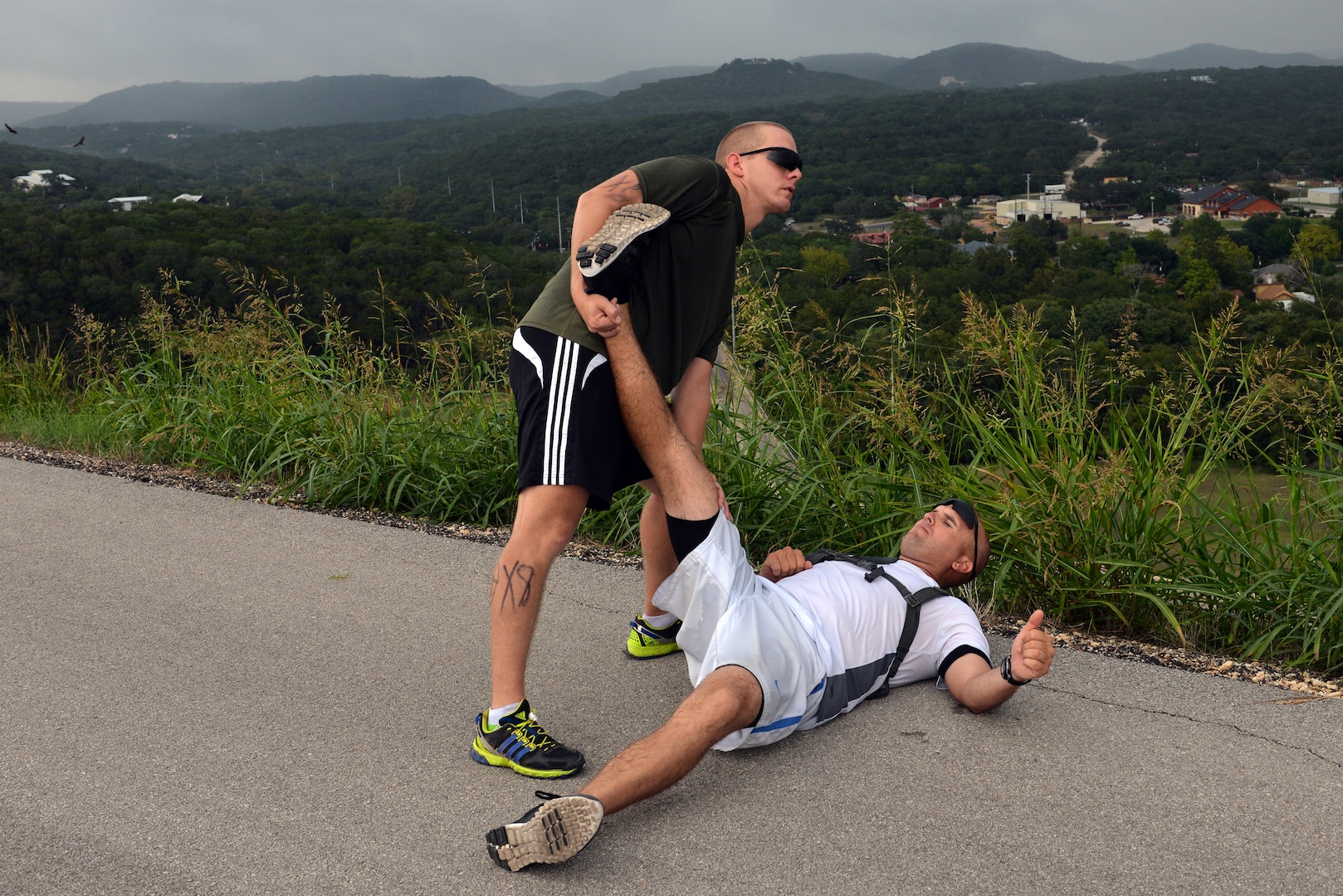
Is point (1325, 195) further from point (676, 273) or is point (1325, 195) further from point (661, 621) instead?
point (676, 273)

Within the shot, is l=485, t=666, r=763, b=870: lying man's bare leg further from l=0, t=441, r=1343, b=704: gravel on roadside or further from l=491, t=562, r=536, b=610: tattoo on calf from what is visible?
l=0, t=441, r=1343, b=704: gravel on roadside

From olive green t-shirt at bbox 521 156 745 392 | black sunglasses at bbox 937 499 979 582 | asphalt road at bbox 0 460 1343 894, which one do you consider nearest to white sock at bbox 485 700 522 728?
asphalt road at bbox 0 460 1343 894

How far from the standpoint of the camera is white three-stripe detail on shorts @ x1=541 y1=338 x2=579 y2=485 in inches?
89.7

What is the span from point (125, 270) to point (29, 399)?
33.0ft

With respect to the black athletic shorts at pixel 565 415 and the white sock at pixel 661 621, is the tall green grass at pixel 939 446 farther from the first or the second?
the black athletic shorts at pixel 565 415

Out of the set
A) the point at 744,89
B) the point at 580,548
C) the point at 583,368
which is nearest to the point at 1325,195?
the point at 580,548

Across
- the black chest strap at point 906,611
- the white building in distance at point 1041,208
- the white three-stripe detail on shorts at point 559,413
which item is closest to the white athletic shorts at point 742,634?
the black chest strap at point 906,611

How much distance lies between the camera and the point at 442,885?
6.10 feet

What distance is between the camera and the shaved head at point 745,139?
8.52 feet

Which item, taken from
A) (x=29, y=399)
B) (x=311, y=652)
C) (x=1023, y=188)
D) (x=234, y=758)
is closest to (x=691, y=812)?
(x=234, y=758)

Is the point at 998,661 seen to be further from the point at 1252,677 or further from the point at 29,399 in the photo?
the point at 29,399

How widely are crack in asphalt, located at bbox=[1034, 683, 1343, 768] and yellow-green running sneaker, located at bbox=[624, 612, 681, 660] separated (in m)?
1.02

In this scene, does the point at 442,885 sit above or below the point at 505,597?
below

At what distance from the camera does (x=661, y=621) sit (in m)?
2.92
